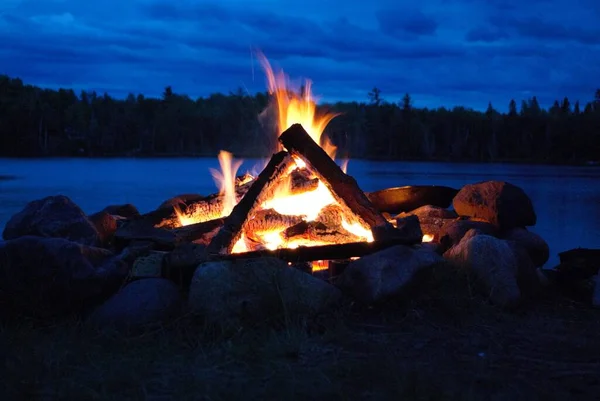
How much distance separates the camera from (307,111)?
308 inches

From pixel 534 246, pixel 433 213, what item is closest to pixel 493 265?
pixel 534 246

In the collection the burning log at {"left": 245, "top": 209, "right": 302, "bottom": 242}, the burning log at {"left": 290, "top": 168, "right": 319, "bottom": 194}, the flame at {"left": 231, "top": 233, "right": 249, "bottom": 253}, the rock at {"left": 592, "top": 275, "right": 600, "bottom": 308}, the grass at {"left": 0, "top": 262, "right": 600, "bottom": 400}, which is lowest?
the grass at {"left": 0, "top": 262, "right": 600, "bottom": 400}

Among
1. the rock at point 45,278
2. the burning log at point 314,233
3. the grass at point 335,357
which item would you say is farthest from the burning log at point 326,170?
the rock at point 45,278

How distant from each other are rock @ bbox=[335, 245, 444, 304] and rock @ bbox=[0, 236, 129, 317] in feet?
6.77

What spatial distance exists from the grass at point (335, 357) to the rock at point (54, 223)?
1.85 metres

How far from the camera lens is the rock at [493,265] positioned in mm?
5449

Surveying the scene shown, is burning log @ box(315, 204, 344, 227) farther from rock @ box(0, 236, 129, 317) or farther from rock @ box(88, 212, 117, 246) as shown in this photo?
rock @ box(0, 236, 129, 317)

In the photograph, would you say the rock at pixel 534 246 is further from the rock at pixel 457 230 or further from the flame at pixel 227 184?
the flame at pixel 227 184

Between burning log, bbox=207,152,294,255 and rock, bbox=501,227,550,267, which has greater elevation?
burning log, bbox=207,152,294,255

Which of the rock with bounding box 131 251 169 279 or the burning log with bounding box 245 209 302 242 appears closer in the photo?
the rock with bounding box 131 251 169 279

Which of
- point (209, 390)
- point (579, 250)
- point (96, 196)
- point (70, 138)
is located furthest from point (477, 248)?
point (70, 138)

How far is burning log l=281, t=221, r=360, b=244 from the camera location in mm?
6660

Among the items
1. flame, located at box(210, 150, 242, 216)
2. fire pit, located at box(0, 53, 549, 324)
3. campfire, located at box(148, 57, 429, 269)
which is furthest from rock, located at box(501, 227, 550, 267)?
flame, located at box(210, 150, 242, 216)

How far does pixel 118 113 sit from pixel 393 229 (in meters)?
37.4
